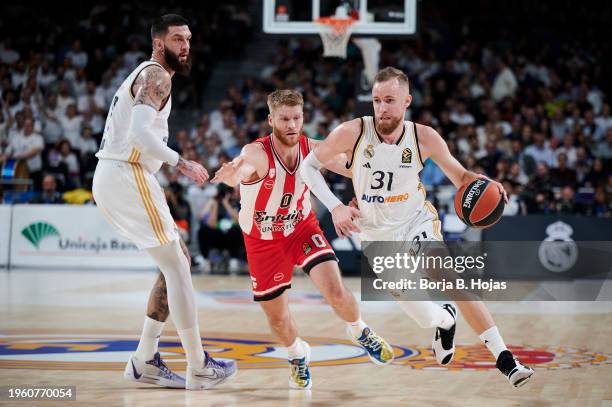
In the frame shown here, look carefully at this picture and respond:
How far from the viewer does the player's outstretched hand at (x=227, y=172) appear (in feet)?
18.7

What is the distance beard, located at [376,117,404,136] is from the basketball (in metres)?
0.59

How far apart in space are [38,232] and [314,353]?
873 cm

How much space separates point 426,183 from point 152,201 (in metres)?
9.69

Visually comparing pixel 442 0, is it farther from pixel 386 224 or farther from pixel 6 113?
pixel 386 224

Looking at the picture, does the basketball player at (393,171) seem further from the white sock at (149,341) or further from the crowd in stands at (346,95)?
the crowd in stands at (346,95)

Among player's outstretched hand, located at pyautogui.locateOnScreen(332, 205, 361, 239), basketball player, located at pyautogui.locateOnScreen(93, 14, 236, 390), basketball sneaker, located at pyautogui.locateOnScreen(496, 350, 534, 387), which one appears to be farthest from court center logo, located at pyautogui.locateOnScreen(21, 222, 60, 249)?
basketball sneaker, located at pyautogui.locateOnScreen(496, 350, 534, 387)

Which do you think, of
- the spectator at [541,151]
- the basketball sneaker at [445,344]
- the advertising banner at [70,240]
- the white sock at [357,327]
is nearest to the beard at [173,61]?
the white sock at [357,327]

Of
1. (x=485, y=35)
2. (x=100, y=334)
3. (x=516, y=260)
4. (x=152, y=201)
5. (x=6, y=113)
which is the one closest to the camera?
(x=152, y=201)

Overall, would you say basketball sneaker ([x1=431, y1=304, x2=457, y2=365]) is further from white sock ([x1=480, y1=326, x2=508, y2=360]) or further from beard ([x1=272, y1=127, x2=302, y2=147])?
beard ([x1=272, y1=127, x2=302, y2=147])

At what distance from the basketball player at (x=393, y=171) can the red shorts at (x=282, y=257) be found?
11.9 inches

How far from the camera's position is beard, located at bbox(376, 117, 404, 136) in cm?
580

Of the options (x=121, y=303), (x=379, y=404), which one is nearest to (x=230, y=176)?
(x=379, y=404)

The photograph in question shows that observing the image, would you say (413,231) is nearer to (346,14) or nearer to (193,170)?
(193,170)

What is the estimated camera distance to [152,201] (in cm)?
557
